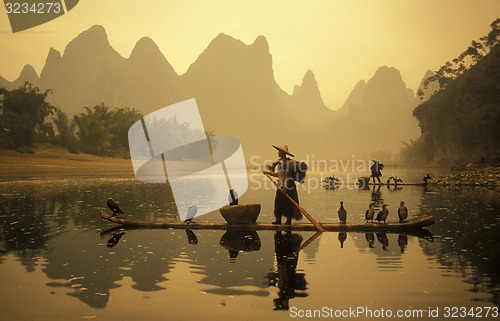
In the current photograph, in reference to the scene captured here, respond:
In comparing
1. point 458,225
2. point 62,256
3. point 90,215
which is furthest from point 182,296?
point 90,215

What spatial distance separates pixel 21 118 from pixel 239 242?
6815 centimetres

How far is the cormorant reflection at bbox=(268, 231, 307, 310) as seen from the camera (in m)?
8.85

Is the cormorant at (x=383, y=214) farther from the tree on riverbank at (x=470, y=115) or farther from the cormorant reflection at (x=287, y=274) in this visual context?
the tree on riverbank at (x=470, y=115)

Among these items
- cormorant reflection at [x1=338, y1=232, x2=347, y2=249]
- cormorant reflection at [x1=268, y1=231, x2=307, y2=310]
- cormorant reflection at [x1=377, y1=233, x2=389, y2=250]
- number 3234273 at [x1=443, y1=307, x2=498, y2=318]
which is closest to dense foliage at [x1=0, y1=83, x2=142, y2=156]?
cormorant reflection at [x1=338, y1=232, x2=347, y2=249]

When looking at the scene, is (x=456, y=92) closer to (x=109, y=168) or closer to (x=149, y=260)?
(x=109, y=168)

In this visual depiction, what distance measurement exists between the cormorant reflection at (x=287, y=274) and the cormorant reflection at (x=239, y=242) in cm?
62

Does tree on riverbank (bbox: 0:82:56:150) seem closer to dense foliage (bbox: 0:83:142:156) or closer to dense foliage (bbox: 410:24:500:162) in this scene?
dense foliage (bbox: 0:83:142:156)

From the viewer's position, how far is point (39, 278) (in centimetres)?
1034

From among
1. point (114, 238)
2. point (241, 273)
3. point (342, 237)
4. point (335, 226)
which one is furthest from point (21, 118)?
point (241, 273)

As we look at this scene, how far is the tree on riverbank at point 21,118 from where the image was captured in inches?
2803

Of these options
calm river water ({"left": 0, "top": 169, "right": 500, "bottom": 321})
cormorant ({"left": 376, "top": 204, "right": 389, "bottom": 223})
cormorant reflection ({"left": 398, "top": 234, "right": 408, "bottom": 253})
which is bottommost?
calm river water ({"left": 0, "top": 169, "right": 500, "bottom": 321})

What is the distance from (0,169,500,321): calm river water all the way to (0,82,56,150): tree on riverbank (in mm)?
58104

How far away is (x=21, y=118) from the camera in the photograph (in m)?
73.5

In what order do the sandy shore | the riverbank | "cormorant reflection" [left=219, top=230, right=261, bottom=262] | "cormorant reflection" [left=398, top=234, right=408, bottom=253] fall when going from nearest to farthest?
1. "cormorant reflection" [left=219, top=230, right=261, bottom=262]
2. "cormorant reflection" [left=398, top=234, right=408, bottom=253]
3. the riverbank
4. the sandy shore
